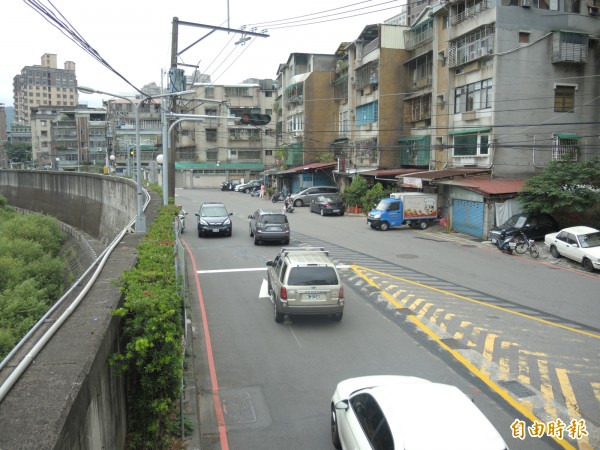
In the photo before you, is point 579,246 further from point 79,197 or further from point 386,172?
point 79,197

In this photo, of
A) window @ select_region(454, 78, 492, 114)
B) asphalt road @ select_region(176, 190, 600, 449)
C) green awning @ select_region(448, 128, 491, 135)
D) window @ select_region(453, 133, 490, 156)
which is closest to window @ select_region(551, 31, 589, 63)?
window @ select_region(454, 78, 492, 114)

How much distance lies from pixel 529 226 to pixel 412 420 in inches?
916

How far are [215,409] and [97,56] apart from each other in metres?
8.74

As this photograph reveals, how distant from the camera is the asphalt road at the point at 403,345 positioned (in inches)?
351

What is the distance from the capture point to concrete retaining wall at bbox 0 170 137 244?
35.4m

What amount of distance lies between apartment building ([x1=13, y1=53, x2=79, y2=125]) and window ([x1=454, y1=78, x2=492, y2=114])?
14911 centimetres

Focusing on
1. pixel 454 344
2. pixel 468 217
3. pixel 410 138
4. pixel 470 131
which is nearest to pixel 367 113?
pixel 410 138

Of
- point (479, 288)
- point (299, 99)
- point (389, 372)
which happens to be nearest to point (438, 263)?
point (479, 288)

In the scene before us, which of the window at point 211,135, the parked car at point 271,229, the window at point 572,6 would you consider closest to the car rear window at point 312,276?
the parked car at point 271,229

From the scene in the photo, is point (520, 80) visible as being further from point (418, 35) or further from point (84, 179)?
point (84, 179)

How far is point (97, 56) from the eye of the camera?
12.8m

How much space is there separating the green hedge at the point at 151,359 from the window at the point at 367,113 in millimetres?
40614

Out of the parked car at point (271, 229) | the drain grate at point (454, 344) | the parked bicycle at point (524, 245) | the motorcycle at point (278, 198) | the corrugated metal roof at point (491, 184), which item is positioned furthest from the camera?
the motorcycle at point (278, 198)

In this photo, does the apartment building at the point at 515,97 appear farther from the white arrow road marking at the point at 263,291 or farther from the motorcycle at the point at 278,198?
the motorcycle at the point at 278,198
